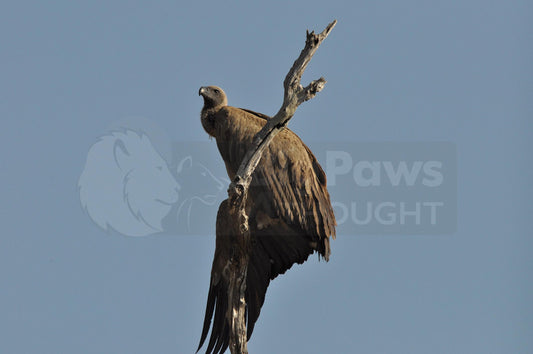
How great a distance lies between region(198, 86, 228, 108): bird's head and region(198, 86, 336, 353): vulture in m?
0.63

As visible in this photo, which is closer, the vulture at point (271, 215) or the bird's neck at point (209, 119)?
the vulture at point (271, 215)

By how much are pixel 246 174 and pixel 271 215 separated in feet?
5.14

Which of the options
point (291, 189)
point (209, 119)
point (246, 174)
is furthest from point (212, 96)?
point (246, 174)

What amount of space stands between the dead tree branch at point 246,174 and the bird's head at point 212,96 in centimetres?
280

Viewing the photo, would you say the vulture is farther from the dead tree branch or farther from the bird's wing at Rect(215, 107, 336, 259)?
the dead tree branch

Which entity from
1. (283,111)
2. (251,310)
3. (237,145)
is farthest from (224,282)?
(283,111)

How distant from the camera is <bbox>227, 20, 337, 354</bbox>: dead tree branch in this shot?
11141 mm

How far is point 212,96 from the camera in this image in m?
14.2

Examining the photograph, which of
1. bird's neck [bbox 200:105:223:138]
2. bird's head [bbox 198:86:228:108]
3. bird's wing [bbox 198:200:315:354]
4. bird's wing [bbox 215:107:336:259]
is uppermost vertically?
bird's head [bbox 198:86:228:108]

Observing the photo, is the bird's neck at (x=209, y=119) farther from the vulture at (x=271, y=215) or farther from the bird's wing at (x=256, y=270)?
the bird's wing at (x=256, y=270)

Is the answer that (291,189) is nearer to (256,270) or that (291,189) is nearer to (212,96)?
(256,270)

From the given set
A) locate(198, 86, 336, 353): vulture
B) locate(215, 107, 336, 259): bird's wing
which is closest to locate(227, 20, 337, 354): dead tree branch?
locate(198, 86, 336, 353): vulture

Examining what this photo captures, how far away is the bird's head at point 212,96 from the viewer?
14.2m

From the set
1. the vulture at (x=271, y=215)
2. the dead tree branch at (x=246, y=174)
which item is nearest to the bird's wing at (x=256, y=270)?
the vulture at (x=271, y=215)
